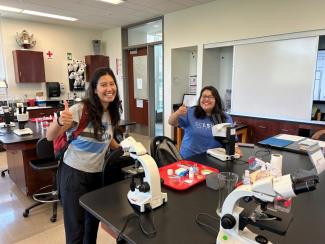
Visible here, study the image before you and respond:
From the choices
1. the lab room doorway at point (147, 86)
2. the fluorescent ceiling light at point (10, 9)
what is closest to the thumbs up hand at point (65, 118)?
the lab room doorway at point (147, 86)

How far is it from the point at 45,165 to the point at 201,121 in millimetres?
1755

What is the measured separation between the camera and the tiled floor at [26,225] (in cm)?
226

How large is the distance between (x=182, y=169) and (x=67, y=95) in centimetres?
580

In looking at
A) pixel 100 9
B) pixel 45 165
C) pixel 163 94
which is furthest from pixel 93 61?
pixel 45 165

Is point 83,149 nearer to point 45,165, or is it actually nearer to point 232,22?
point 45,165

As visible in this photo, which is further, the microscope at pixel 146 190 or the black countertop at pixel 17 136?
the black countertop at pixel 17 136

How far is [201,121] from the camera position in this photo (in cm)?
224

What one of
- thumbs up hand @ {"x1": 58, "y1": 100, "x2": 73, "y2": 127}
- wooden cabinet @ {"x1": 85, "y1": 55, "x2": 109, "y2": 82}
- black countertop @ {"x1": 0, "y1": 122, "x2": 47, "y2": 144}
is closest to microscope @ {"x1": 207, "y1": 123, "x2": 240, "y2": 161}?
thumbs up hand @ {"x1": 58, "y1": 100, "x2": 73, "y2": 127}

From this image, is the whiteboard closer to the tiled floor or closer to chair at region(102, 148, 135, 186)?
chair at region(102, 148, 135, 186)

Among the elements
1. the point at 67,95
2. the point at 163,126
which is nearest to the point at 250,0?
the point at 163,126

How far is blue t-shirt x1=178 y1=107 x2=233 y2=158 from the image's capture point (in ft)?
7.17

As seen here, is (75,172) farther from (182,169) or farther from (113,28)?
(113,28)

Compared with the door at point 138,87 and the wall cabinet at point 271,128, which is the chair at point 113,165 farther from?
the door at point 138,87

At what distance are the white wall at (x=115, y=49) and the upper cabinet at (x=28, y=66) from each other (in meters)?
1.83
